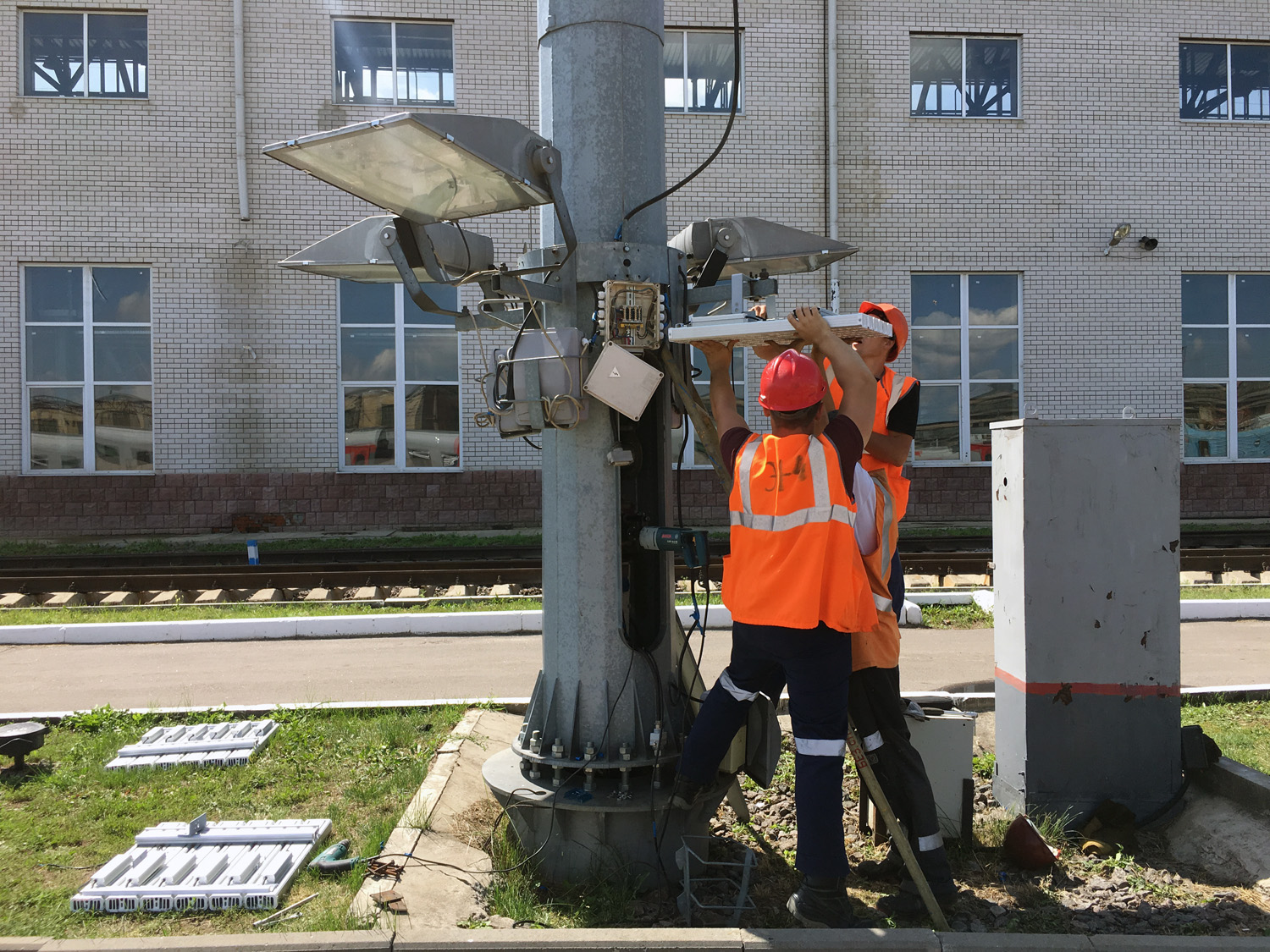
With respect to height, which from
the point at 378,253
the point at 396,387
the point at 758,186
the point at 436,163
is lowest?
the point at 378,253

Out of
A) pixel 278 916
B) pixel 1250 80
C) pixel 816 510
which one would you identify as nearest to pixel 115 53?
pixel 278 916

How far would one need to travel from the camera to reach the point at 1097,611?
4.32m

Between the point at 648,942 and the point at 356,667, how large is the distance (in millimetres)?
4848

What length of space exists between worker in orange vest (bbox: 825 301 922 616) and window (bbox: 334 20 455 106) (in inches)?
577

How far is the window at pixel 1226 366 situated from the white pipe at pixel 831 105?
6.76 meters

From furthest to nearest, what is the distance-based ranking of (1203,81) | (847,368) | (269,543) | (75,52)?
(1203,81), (75,52), (269,543), (847,368)

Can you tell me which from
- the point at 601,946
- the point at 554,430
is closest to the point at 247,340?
the point at 554,430

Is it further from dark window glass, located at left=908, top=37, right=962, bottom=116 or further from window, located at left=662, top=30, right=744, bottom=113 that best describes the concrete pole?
dark window glass, located at left=908, top=37, right=962, bottom=116

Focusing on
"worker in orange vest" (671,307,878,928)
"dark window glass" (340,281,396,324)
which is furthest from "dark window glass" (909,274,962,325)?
"worker in orange vest" (671,307,878,928)

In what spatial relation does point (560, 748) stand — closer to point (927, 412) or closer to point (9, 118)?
point (927, 412)

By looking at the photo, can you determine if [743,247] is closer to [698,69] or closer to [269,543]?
[269,543]

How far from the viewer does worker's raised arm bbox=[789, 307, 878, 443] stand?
3594 mm

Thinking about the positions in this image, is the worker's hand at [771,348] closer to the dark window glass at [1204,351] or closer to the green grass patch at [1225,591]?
the green grass patch at [1225,591]

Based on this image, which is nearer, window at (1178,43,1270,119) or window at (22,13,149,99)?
window at (22,13,149,99)
